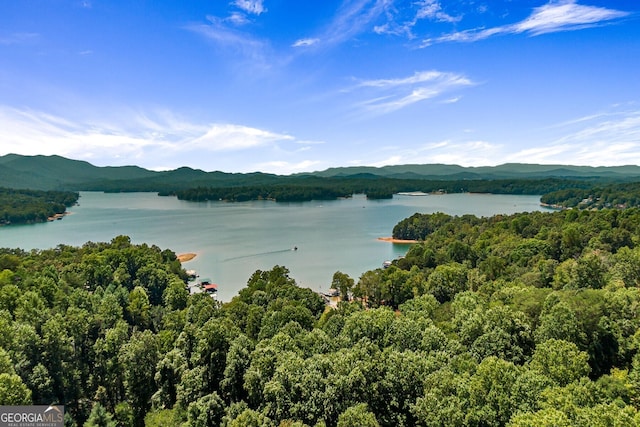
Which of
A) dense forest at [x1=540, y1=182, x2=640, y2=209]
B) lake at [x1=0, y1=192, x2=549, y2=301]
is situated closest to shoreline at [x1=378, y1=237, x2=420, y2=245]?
lake at [x1=0, y1=192, x2=549, y2=301]

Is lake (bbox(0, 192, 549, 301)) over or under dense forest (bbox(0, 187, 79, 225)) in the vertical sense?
under

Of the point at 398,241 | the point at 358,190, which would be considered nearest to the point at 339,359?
the point at 398,241

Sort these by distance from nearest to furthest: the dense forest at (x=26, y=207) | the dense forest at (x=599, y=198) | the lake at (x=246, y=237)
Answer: the lake at (x=246, y=237)
the dense forest at (x=599, y=198)
the dense forest at (x=26, y=207)

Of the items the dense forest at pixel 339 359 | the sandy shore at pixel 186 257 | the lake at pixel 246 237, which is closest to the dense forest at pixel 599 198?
the lake at pixel 246 237

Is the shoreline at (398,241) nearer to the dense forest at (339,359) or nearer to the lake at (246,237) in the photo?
the lake at (246,237)

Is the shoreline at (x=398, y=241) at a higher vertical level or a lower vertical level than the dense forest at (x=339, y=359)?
lower

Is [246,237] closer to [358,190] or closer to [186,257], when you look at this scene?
[186,257]

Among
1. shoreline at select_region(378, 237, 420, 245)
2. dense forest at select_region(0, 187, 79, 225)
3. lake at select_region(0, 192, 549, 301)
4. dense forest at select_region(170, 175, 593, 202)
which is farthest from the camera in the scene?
dense forest at select_region(170, 175, 593, 202)

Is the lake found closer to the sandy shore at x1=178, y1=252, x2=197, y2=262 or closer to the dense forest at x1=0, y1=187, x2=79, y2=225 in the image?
the sandy shore at x1=178, y1=252, x2=197, y2=262
